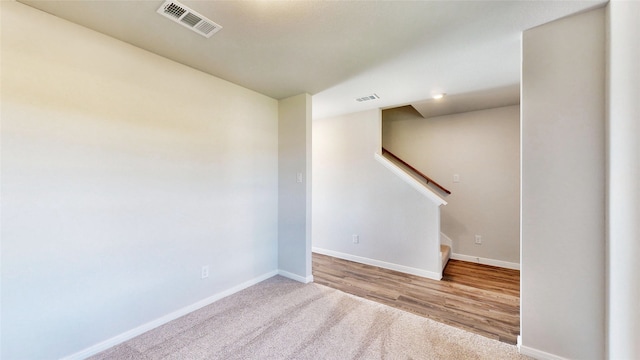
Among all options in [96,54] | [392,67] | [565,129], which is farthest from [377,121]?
[96,54]

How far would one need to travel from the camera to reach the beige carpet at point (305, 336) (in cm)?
179

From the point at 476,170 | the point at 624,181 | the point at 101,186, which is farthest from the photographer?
the point at 476,170

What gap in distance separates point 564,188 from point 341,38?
1.89 m

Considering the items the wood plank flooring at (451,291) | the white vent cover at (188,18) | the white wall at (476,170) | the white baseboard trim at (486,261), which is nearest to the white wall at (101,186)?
the white vent cover at (188,18)

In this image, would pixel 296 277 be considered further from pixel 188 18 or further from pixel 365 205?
pixel 188 18

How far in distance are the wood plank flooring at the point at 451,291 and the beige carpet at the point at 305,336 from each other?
213mm

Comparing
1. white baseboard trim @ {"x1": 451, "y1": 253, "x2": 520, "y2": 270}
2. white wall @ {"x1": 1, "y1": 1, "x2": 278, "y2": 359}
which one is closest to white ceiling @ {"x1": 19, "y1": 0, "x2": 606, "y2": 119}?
white wall @ {"x1": 1, "y1": 1, "x2": 278, "y2": 359}

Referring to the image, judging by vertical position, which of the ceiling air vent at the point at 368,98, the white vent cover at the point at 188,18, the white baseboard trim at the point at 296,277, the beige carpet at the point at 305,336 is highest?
the white vent cover at the point at 188,18

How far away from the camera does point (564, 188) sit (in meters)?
1.66

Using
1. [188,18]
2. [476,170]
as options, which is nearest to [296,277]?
[188,18]

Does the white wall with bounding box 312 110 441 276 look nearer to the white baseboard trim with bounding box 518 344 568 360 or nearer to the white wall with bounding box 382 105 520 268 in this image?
the white wall with bounding box 382 105 520 268

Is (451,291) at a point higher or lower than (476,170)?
lower

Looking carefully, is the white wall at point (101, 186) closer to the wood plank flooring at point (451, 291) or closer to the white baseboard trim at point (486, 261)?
the wood plank flooring at point (451, 291)

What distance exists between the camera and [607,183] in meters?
1.52
